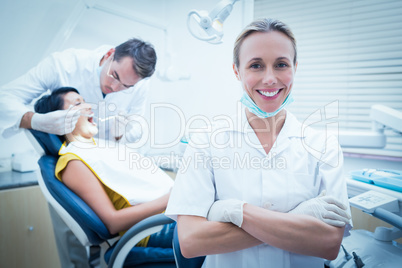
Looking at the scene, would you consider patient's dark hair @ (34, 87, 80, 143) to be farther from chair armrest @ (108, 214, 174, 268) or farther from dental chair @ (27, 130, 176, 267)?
chair armrest @ (108, 214, 174, 268)

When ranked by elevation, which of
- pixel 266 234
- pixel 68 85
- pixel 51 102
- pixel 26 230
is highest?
pixel 68 85

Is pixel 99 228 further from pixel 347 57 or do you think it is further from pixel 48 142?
pixel 347 57

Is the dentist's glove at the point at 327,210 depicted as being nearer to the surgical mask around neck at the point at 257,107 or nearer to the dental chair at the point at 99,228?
the surgical mask around neck at the point at 257,107

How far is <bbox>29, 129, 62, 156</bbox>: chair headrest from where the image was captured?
1247 millimetres

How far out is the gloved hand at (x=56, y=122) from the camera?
1.23 meters

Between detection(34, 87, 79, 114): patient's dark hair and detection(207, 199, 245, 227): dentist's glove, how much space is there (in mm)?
973

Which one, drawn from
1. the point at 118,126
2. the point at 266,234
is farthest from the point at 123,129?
the point at 266,234

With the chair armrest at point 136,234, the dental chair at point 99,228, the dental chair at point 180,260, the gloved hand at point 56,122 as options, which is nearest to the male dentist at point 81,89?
the gloved hand at point 56,122

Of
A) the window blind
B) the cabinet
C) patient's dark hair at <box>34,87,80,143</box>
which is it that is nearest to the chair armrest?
the cabinet

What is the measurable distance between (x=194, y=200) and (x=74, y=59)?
42.7 inches

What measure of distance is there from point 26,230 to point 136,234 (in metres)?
0.66

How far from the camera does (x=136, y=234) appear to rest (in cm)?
107

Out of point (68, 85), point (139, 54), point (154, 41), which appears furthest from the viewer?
point (154, 41)

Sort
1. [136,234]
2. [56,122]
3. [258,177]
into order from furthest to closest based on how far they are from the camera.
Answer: [56,122]
[136,234]
[258,177]
